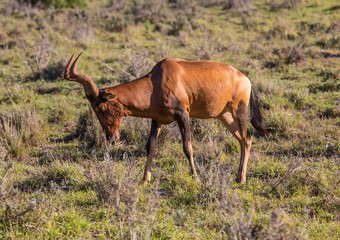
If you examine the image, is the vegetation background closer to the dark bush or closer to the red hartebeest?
the red hartebeest

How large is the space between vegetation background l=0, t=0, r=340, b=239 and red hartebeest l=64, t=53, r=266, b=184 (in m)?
0.47

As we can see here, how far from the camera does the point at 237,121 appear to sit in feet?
23.3

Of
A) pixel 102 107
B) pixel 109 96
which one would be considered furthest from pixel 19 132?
pixel 109 96

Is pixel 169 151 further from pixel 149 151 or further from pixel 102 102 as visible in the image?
pixel 102 102

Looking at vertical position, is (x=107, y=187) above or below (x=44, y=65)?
above

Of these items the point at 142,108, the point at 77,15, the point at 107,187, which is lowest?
the point at 77,15

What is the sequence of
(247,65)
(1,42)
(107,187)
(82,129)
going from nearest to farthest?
(107,187), (82,129), (247,65), (1,42)

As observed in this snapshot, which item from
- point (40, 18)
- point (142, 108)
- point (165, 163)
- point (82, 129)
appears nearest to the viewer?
point (142, 108)

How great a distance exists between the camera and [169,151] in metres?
8.01

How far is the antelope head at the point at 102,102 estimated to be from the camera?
6.33m

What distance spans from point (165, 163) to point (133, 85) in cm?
143

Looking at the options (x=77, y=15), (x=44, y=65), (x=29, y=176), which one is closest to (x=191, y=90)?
(x=29, y=176)

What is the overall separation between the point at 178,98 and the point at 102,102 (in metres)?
0.95

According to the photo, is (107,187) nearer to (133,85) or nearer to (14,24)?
(133,85)
